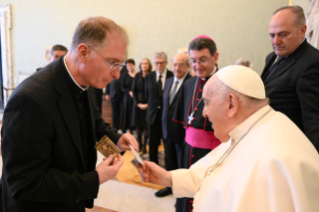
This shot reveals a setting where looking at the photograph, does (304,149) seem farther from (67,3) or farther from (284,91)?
(67,3)

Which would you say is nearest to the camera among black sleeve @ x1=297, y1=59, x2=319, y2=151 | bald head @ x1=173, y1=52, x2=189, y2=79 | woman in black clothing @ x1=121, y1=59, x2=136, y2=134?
black sleeve @ x1=297, y1=59, x2=319, y2=151

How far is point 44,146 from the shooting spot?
1121 mm

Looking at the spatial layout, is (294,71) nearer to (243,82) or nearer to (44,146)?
(243,82)

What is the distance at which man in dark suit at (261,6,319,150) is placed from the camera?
5.39 ft

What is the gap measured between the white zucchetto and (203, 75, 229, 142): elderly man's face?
0.07 metres

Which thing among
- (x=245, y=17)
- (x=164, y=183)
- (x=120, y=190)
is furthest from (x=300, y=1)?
(x=120, y=190)

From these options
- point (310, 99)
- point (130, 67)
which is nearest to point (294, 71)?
point (310, 99)

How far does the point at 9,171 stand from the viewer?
42.5 inches

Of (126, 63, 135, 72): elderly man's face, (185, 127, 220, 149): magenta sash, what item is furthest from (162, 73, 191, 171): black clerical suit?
(126, 63, 135, 72): elderly man's face

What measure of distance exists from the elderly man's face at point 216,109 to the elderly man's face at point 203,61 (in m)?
1.04

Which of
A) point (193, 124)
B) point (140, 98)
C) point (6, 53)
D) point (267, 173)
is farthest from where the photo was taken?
point (6, 53)

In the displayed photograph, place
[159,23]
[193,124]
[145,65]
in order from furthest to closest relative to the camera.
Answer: [159,23], [145,65], [193,124]

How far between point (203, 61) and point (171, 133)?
133cm

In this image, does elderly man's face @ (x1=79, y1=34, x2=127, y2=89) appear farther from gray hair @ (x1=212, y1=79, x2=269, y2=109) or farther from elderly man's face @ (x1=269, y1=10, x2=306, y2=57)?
elderly man's face @ (x1=269, y1=10, x2=306, y2=57)
